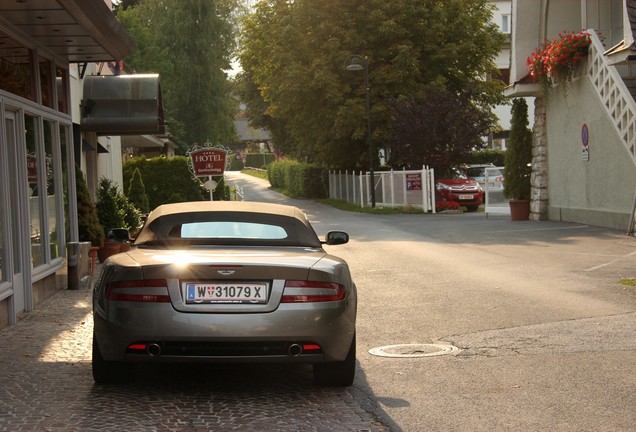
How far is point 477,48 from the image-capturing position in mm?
47594

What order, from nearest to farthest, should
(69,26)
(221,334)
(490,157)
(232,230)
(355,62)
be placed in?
(221,334)
(232,230)
(69,26)
(355,62)
(490,157)

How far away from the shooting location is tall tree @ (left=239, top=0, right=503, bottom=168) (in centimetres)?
4509

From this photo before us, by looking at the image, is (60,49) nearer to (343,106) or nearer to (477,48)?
(343,106)

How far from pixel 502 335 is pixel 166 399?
12.0ft

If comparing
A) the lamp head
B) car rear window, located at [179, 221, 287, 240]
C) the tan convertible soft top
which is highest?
the lamp head

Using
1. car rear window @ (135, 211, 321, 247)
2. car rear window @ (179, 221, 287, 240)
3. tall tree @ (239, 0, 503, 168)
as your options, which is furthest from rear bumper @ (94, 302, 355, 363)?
tall tree @ (239, 0, 503, 168)

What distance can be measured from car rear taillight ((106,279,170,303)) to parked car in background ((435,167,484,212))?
32.5 metres

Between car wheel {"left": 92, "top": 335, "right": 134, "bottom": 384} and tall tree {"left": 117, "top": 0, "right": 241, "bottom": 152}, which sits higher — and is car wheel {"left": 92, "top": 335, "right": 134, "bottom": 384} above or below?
below

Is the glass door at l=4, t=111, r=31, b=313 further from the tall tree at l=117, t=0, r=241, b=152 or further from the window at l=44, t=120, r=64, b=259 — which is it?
the tall tree at l=117, t=0, r=241, b=152

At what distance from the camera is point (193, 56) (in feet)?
207

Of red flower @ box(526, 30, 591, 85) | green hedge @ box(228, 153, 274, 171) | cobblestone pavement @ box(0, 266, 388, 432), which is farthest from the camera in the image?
green hedge @ box(228, 153, 274, 171)

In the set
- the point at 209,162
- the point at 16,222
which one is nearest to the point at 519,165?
the point at 209,162

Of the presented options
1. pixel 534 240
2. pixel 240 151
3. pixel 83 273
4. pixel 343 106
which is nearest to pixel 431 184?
pixel 343 106

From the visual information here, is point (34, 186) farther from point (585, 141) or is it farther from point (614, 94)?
point (585, 141)
